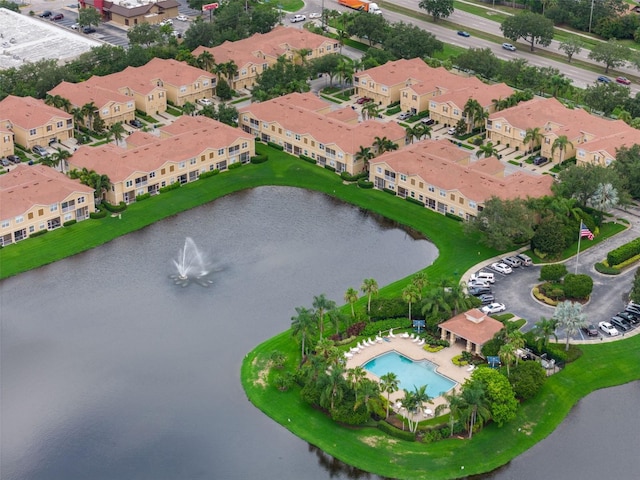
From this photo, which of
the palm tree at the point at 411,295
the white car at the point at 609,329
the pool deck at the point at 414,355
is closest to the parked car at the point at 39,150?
the palm tree at the point at 411,295

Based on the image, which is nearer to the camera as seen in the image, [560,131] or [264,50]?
[560,131]

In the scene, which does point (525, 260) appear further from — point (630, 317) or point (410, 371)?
point (410, 371)

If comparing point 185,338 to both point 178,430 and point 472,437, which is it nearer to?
point 178,430

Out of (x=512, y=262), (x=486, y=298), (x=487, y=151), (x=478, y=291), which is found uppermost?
(x=487, y=151)

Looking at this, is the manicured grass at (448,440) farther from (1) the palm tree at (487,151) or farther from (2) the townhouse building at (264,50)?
(2) the townhouse building at (264,50)

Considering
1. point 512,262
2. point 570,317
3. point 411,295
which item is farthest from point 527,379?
point 512,262

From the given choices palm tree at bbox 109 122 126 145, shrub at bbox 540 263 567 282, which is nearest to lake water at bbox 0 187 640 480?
shrub at bbox 540 263 567 282
